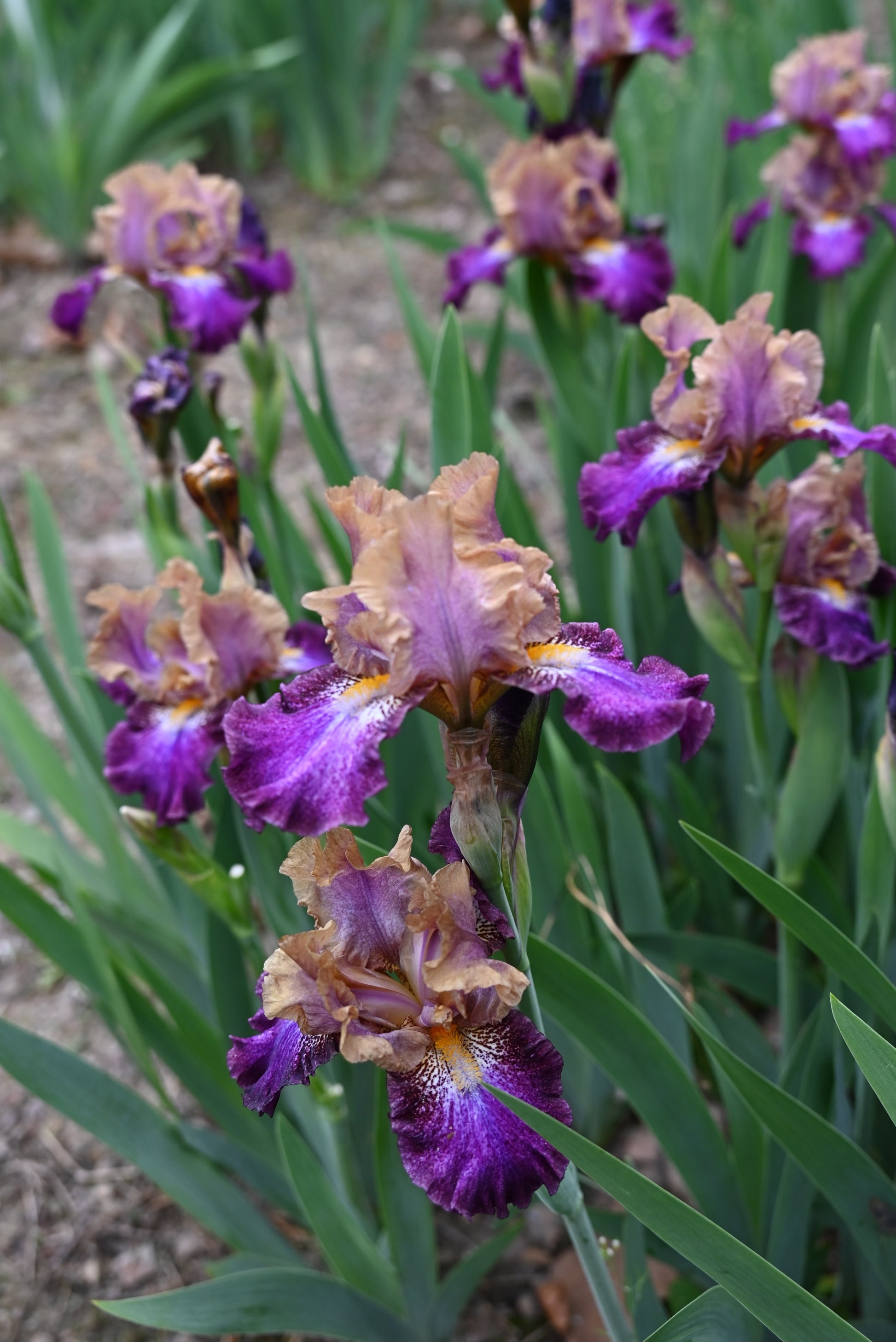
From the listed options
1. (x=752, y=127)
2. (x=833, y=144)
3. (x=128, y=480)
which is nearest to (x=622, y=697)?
(x=833, y=144)

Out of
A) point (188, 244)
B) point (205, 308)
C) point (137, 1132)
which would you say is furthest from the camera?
point (188, 244)

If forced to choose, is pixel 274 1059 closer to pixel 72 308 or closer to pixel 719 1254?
pixel 719 1254

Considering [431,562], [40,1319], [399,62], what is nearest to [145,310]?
[399,62]

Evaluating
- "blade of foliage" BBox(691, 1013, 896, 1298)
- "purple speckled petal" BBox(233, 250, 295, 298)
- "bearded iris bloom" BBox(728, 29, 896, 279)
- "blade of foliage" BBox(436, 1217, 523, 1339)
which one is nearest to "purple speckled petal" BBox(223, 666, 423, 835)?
"blade of foliage" BBox(691, 1013, 896, 1298)

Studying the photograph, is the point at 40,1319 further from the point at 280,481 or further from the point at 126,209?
the point at 280,481

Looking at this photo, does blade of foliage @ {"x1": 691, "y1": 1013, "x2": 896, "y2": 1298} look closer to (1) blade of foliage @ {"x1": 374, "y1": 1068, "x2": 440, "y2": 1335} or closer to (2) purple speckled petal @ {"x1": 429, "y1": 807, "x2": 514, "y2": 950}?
(2) purple speckled petal @ {"x1": 429, "y1": 807, "x2": 514, "y2": 950}
